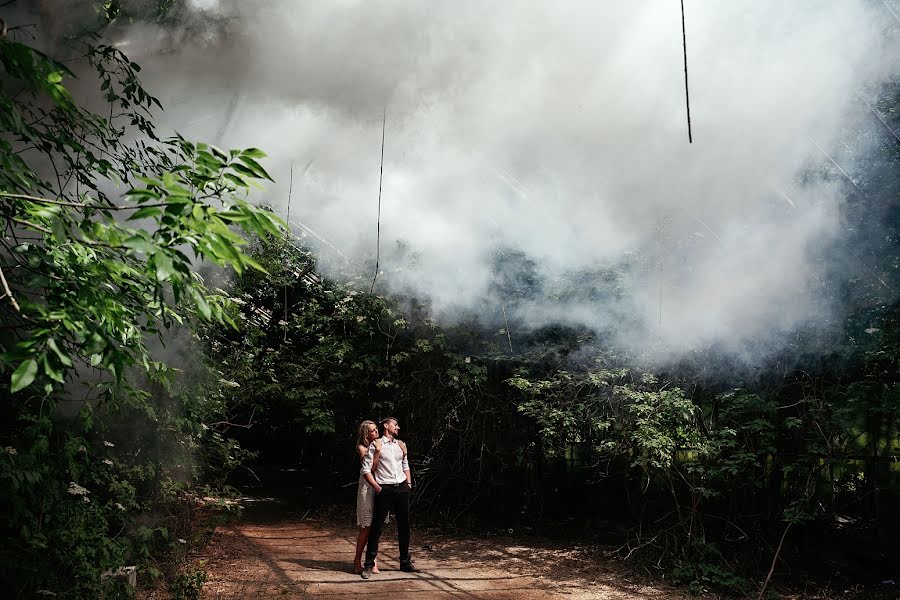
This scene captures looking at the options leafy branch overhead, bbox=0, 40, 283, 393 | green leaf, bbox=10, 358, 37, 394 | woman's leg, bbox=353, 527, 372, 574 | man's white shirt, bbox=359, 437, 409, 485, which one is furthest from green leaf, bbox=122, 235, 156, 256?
woman's leg, bbox=353, 527, 372, 574

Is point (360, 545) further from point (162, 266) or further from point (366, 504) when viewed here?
point (162, 266)

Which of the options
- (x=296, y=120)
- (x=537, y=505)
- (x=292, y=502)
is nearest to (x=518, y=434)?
(x=537, y=505)

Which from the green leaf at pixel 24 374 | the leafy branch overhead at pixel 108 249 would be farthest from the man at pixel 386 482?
the green leaf at pixel 24 374

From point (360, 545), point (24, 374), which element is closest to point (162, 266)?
point (24, 374)

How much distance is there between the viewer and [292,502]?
33.2 ft

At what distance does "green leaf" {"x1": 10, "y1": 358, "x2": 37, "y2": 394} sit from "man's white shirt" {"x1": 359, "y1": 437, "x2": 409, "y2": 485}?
171 inches

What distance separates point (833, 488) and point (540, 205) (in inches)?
149

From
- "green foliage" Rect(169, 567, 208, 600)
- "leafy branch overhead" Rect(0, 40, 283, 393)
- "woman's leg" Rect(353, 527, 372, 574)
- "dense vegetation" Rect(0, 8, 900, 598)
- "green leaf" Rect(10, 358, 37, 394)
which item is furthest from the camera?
"woman's leg" Rect(353, 527, 372, 574)

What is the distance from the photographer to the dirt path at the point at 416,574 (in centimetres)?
554

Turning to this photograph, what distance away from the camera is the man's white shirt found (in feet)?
18.8

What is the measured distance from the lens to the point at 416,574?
6.04m

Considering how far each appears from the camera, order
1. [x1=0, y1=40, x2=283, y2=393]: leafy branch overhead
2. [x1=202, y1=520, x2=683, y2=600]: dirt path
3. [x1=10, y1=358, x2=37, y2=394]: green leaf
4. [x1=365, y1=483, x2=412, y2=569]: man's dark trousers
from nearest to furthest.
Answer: [x1=10, y1=358, x2=37, y2=394]: green leaf → [x1=0, y1=40, x2=283, y2=393]: leafy branch overhead → [x1=202, y1=520, x2=683, y2=600]: dirt path → [x1=365, y1=483, x2=412, y2=569]: man's dark trousers

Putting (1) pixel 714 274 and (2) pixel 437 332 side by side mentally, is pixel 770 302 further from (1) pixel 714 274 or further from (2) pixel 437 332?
(2) pixel 437 332

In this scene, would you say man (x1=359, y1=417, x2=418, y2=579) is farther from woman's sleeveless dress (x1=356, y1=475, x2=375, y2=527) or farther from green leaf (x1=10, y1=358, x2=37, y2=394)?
green leaf (x1=10, y1=358, x2=37, y2=394)
